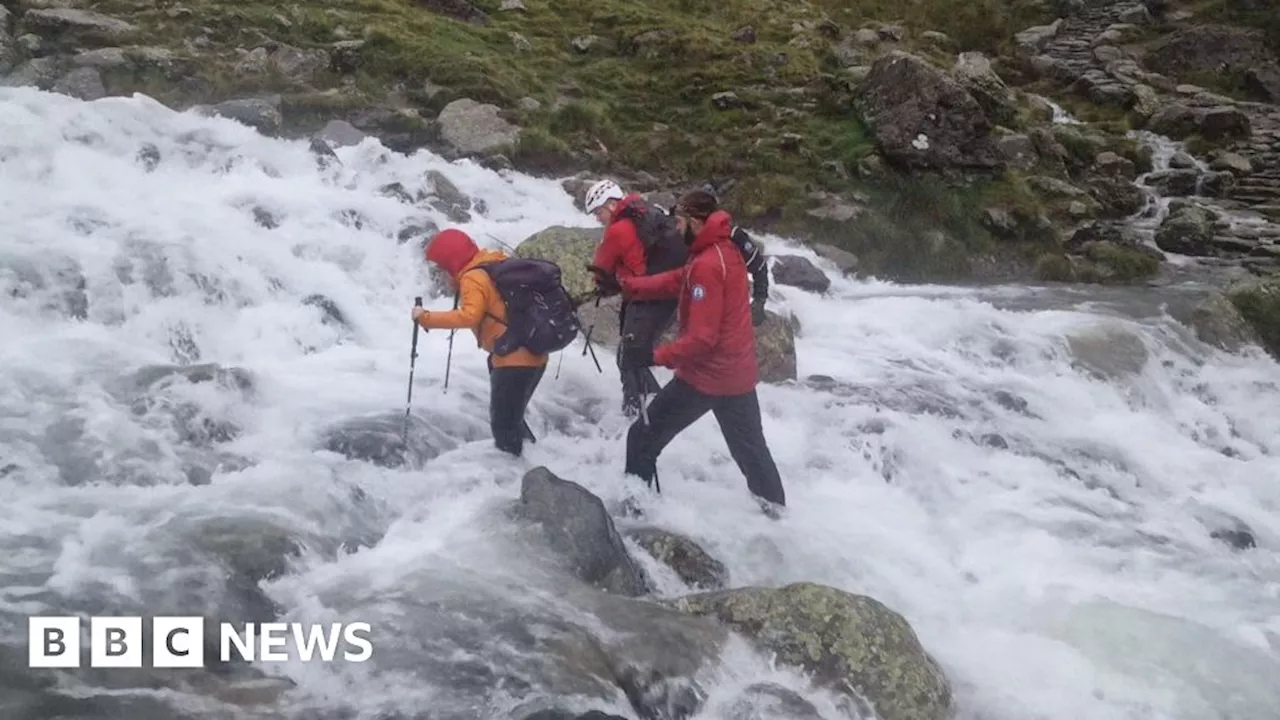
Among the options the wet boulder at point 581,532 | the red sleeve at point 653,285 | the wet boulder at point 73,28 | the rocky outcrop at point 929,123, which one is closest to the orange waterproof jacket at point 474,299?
the wet boulder at point 581,532

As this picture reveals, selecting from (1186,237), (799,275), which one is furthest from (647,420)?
(1186,237)

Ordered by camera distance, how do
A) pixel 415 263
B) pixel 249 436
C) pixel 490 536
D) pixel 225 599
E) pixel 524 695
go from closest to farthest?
1. pixel 524 695
2. pixel 225 599
3. pixel 490 536
4. pixel 249 436
5. pixel 415 263

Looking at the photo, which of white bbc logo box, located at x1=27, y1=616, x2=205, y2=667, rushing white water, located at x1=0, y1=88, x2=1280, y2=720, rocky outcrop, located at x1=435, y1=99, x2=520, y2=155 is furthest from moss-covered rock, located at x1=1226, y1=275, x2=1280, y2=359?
white bbc logo box, located at x1=27, y1=616, x2=205, y2=667

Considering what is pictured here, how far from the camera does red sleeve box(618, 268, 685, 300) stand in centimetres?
909

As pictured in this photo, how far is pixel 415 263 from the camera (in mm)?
14828

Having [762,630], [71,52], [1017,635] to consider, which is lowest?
[1017,635]

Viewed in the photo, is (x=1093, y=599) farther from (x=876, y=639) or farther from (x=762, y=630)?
(x=762, y=630)

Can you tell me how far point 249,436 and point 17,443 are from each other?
6.10 feet

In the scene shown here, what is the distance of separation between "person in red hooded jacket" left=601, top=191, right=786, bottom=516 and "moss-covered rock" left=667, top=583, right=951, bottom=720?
1.82 metres

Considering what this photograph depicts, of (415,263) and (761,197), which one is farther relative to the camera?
(761,197)

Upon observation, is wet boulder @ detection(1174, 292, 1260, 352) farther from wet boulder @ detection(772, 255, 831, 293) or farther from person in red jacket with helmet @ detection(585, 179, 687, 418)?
person in red jacket with helmet @ detection(585, 179, 687, 418)

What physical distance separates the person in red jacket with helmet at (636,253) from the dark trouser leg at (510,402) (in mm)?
1101

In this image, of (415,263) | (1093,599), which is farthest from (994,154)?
(1093,599)

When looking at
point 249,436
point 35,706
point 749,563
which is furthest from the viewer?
point 249,436
